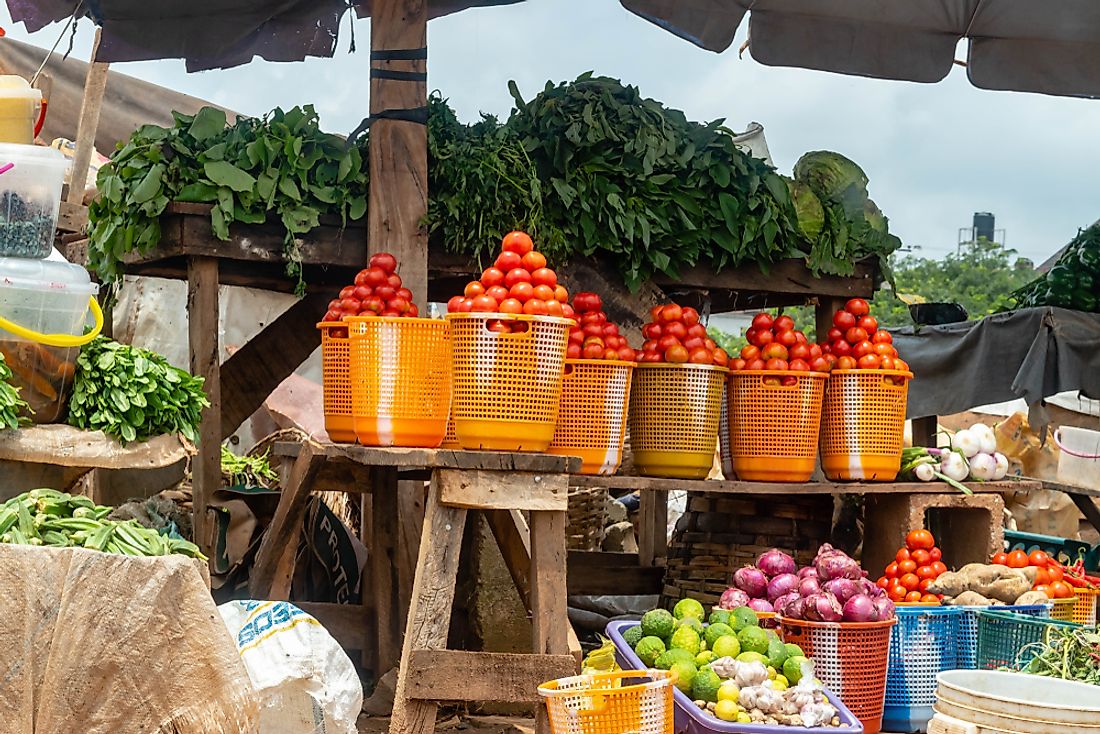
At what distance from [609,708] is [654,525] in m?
4.17

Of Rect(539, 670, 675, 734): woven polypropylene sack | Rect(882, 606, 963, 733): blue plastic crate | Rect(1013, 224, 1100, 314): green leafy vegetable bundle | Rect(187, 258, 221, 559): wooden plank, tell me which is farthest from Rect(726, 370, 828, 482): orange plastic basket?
Rect(1013, 224, 1100, 314): green leafy vegetable bundle

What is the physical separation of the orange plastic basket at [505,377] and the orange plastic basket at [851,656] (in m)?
1.38

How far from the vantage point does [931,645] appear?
5395 millimetres

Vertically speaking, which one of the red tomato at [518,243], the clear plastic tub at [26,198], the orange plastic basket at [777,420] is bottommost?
the orange plastic basket at [777,420]

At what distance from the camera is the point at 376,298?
493 cm

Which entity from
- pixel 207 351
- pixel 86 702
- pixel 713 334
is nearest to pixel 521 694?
pixel 86 702

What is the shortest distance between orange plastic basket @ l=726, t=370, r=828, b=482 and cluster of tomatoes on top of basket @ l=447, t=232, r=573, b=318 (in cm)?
166

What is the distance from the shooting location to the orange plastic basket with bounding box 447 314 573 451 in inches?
175

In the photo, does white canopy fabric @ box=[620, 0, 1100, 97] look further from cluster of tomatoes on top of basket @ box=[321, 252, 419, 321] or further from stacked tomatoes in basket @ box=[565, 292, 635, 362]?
cluster of tomatoes on top of basket @ box=[321, 252, 419, 321]

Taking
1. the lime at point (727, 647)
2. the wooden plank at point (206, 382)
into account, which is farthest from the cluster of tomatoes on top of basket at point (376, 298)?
the lime at point (727, 647)

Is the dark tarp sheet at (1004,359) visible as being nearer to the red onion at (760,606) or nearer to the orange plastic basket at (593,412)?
the red onion at (760,606)

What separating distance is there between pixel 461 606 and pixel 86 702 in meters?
2.88

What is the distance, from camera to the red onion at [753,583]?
530 centimetres

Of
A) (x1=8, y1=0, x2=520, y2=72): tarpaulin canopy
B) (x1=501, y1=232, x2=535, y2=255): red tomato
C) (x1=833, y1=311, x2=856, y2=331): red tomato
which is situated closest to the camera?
(x1=501, y1=232, x2=535, y2=255): red tomato
